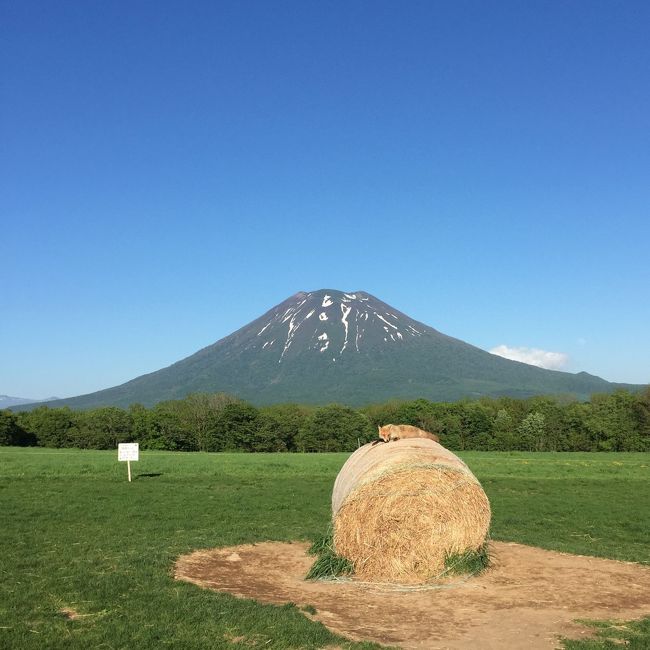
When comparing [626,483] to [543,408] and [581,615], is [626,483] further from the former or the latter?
[543,408]

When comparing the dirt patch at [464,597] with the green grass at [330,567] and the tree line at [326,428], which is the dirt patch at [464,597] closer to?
the green grass at [330,567]

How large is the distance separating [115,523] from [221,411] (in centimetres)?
6458

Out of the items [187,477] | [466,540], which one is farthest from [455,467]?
[187,477]

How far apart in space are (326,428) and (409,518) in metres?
67.3

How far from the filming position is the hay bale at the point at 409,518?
11125 mm

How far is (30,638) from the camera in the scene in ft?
25.2

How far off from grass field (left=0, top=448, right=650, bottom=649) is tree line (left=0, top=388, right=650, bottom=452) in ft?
133

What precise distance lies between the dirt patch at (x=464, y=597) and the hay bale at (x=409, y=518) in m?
0.53

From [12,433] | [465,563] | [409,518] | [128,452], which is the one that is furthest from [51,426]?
[465,563]

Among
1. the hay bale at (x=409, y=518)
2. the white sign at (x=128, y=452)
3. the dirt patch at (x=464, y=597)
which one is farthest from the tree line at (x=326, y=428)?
the hay bale at (x=409, y=518)

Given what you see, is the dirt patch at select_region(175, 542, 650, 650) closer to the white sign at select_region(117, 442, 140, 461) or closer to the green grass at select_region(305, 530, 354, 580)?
the green grass at select_region(305, 530, 354, 580)

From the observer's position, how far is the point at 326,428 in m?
77.9

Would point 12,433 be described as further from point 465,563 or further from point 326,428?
point 465,563

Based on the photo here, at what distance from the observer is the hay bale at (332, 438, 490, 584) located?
36.5 ft
